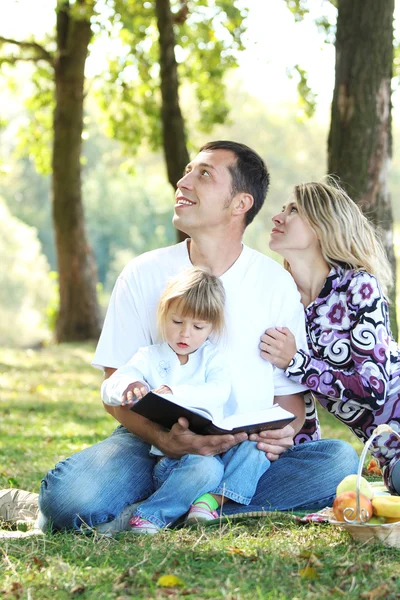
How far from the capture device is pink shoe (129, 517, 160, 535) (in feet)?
12.9

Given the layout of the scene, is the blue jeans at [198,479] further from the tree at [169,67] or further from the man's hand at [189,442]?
the tree at [169,67]

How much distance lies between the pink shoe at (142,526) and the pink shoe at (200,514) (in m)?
0.17

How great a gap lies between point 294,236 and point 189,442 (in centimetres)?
132

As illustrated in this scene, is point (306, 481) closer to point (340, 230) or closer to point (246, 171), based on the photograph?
point (340, 230)

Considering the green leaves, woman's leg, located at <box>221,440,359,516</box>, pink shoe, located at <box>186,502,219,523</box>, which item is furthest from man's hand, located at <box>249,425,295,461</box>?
the green leaves

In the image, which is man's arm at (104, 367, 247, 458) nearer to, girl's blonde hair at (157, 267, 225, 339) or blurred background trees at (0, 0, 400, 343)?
girl's blonde hair at (157, 267, 225, 339)

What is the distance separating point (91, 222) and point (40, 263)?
9.67 m

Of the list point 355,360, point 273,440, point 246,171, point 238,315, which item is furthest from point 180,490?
point 246,171

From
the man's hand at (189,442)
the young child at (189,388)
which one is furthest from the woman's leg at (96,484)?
the man's hand at (189,442)

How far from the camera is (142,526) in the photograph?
12.9ft

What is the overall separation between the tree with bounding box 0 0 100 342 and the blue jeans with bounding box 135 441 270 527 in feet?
37.4

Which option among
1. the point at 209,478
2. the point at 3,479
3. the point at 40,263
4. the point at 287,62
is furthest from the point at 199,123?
the point at 40,263

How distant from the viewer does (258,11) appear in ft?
44.5

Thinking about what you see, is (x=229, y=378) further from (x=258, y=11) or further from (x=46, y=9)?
(x=46, y=9)
